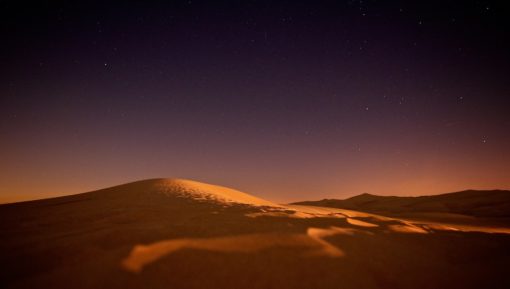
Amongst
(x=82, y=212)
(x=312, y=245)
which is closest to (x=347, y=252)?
(x=312, y=245)

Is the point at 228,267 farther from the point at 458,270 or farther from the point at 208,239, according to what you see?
the point at 458,270

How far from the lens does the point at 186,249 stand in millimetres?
4078

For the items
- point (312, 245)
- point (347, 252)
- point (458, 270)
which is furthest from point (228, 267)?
point (458, 270)

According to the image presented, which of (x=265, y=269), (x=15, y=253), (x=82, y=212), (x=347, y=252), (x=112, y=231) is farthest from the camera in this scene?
(x=82, y=212)

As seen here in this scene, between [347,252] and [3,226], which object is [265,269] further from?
[3,226]

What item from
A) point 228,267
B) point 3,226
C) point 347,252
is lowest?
point 3,226

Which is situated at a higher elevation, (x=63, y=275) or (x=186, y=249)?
(x=186, y=249)

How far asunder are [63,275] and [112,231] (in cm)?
174

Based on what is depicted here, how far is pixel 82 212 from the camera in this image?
773 cm

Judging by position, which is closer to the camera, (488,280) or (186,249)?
(488,280)

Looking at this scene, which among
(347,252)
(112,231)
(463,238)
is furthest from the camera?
(463,238)

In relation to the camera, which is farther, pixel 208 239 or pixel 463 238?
pixel 463 238

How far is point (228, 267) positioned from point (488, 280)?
167 inches

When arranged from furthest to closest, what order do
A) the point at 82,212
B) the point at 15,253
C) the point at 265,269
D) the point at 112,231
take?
the point at 82,212 < the point at 112,231 < the point at 15,253 < the point at 265,269
